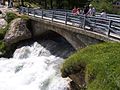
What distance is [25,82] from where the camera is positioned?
23.9 m

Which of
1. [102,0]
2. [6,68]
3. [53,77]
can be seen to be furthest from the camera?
[102,0]

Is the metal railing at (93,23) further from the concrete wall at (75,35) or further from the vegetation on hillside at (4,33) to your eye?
the vegetation on hillside at (4,33)

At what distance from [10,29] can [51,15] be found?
235 inches

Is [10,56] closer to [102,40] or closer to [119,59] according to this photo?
[102,40]

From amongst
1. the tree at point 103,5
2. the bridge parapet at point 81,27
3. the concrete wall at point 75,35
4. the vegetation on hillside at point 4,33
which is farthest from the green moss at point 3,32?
the tree at point 103,5

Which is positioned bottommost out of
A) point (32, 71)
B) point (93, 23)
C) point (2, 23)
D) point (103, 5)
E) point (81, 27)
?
point (32, 71)

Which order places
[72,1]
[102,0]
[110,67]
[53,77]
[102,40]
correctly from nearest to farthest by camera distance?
[110,67] → [102,40] → [53,77] → [72,1] → [102,0]

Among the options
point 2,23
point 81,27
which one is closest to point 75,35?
point 81,27

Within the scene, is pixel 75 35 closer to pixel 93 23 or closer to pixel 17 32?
pixel 93 23

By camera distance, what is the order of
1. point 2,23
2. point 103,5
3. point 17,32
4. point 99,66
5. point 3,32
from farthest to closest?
1. point 103,5
2. point 2,23
3. point 3,32
4. point 17,32
5. point 99,66

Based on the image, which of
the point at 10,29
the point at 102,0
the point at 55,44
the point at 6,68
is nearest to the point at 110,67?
the point at 6,68

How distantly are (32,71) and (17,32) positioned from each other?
9.23m

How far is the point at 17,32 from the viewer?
111ft

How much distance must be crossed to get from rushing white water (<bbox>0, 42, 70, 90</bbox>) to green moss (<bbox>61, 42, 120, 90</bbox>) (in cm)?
437
